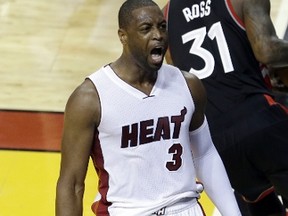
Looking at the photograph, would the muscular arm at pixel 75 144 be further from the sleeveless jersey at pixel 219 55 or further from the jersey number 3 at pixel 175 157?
the sleeveless jersey at pixel 219 55

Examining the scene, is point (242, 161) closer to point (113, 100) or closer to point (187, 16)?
point (187, 16)

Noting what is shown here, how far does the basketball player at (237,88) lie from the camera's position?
4.20m

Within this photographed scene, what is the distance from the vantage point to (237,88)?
4.25 meters

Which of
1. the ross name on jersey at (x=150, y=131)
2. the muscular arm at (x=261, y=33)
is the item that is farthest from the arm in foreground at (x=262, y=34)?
the ross name on jersey at (x=150, y=131)

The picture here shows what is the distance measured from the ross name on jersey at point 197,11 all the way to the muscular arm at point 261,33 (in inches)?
7.1

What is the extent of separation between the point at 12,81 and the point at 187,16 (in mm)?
2809

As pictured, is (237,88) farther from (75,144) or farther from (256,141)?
(75,144)

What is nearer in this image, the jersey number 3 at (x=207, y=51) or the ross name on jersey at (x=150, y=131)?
the ross name on jersey at (x=150, y=131)

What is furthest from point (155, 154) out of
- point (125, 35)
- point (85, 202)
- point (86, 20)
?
point (86, 20)

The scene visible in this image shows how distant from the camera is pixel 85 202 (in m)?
5.18

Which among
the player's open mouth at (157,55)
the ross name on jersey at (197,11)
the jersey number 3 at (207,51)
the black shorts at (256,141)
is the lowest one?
the black shorts at (256,141)

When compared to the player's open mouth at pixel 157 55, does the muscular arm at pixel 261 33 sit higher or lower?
lower

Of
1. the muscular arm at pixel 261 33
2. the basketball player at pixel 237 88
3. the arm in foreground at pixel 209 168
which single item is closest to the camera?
the arm in foreground at pixel 209 168

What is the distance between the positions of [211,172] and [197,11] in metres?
0.94
